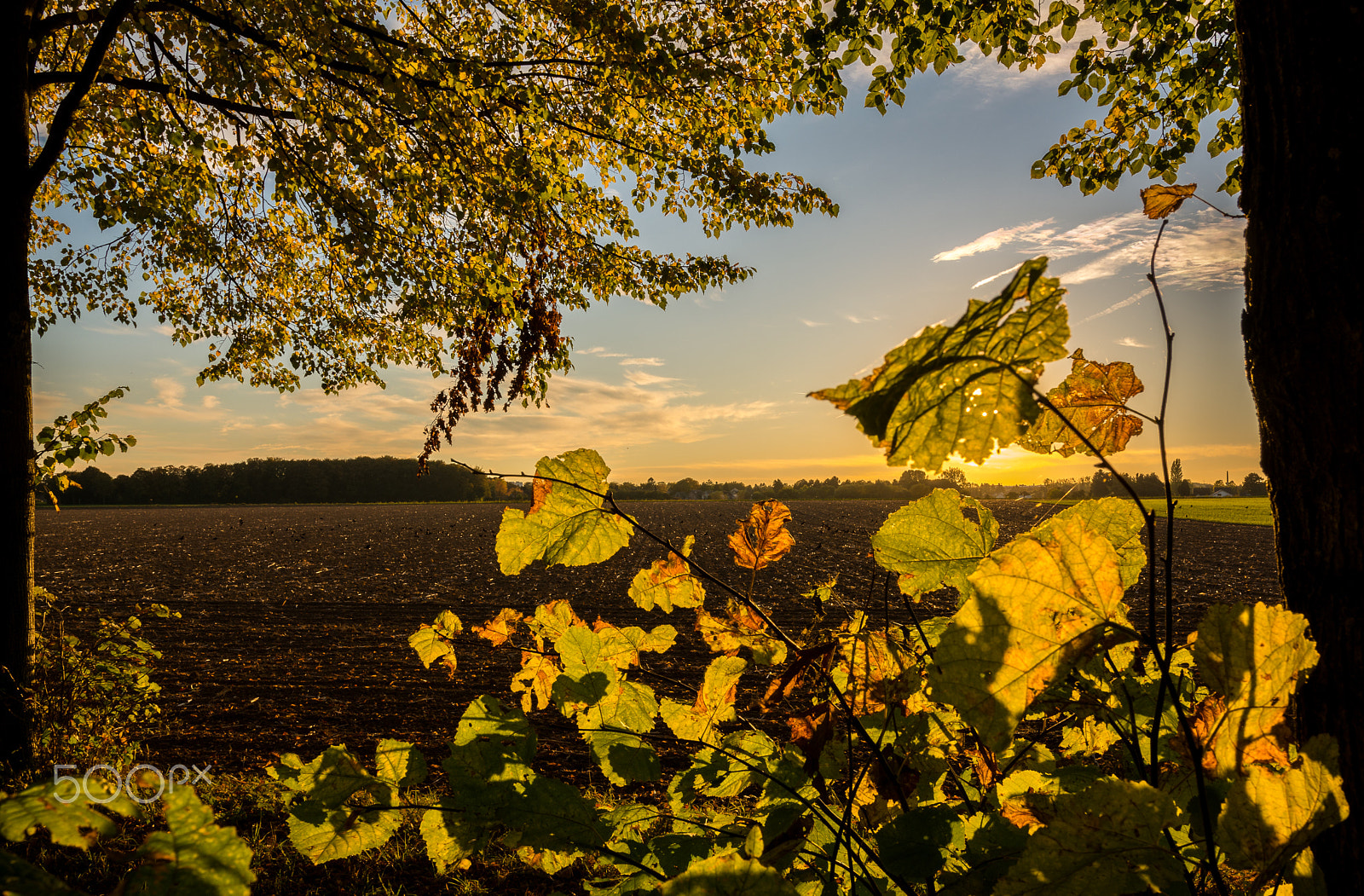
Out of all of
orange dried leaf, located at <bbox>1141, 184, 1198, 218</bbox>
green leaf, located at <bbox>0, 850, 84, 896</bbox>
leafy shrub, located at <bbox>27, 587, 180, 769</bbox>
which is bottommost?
leafy shrub, located at <bbox>27, 587, 180, 769</bbox>

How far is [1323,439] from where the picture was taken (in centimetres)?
89

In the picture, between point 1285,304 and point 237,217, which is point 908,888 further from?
point 237,217

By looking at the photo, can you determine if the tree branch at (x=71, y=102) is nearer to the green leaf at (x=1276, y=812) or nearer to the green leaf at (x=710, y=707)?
the green leaf at (x=710, y=707)

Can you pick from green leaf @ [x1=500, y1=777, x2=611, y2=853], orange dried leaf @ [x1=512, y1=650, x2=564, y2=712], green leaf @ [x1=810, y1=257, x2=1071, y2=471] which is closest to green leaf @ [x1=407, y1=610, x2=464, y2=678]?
orange dried leaf @ [x1=512, y1=650, x2=564, y2=712]

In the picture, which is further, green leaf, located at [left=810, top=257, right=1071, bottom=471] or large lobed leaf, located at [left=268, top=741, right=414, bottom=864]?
large lobed leaf, located at [left=268, top=741, right=414, bottom=864]

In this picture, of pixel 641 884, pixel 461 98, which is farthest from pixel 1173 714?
pixel 461 98

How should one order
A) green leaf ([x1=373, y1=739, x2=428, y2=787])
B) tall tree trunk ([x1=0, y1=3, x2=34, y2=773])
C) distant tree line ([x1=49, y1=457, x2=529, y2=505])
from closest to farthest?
green leaf ([x1=373, y1=739, x2=428, y2=787]) → tall tree trunk ([x1=0, y1=3, x2=34, y2=773]) → distant tree line ([x1=49, y1=457, x2=529, y2=505])

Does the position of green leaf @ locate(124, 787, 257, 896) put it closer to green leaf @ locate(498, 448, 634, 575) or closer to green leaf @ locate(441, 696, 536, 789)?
green leaf @ locate(441, 696, 536, 789)

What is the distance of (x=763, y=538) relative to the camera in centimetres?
121

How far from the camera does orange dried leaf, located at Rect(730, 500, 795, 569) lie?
1196mm

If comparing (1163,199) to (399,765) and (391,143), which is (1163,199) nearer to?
(399,765)

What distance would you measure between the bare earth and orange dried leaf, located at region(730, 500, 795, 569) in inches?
Answer: 6.8

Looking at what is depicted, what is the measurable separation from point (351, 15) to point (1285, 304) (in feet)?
20.7

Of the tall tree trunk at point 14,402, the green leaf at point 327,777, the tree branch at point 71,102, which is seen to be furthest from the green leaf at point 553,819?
the tree branch at point 71,102
